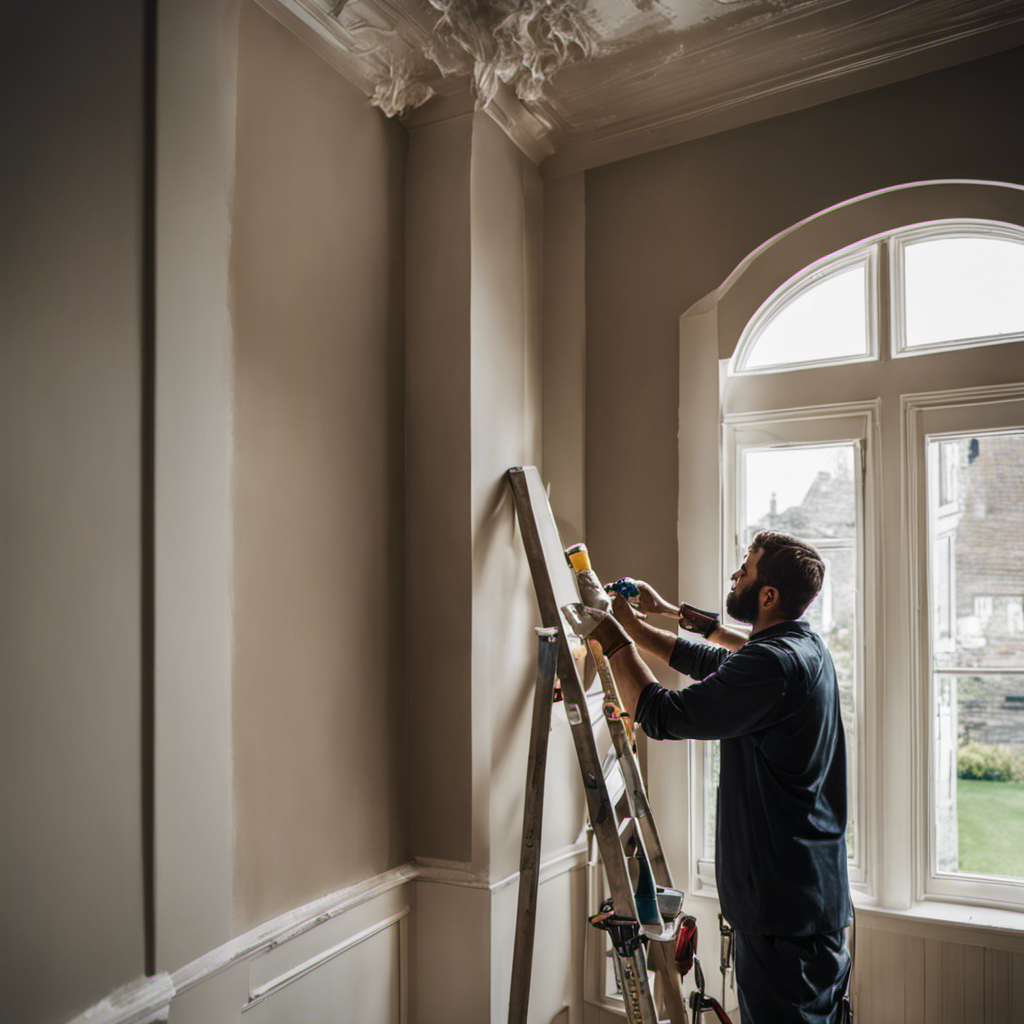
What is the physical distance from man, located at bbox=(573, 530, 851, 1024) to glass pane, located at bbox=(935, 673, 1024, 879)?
59 cm

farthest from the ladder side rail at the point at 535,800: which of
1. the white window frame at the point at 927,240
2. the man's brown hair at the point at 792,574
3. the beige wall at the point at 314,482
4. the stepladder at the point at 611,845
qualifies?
the white window frame at the point at 927,240

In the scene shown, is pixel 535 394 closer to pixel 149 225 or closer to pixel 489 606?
pixel 489 606

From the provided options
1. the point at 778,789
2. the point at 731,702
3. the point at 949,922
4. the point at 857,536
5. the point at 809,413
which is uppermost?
the point at 809,413

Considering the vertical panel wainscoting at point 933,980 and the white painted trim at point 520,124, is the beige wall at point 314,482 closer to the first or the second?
the white painted trim at point 520,124

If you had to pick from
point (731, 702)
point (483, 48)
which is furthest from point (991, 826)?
point (483, 48)

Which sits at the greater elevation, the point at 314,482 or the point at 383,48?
the point at 383,48

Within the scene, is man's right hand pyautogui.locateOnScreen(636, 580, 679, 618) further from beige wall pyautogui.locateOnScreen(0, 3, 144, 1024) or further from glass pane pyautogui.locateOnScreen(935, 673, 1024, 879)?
beige wall pyautogui.locateOnScreen(0, 3, 144, 1024)

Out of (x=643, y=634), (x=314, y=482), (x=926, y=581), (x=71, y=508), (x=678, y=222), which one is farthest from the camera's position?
(x=678, y=222)

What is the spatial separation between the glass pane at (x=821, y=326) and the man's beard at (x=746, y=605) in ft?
2.97

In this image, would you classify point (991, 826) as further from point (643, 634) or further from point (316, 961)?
point (316, 961)

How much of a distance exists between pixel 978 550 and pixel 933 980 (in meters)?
1.17

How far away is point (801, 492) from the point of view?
2.47 metres

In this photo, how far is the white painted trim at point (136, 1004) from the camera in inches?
51.3

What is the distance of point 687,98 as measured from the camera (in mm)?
2420
